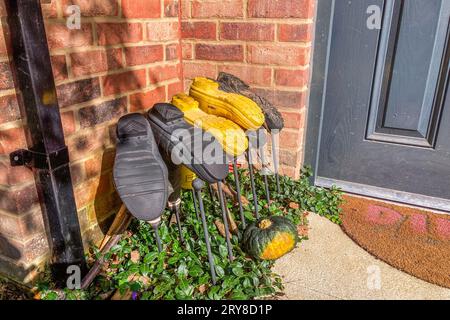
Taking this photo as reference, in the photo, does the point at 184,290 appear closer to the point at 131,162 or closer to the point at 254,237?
the point at 254,237

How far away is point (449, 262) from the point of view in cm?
180

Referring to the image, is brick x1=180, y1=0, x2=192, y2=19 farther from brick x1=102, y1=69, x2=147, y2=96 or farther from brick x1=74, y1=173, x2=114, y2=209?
brick x1=74, y1=173, x2=114, y2=209

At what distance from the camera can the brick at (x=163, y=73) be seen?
205 centimetres

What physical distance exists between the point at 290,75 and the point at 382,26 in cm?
56

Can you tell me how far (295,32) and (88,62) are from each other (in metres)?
1.07

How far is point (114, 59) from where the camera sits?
177 centimetres

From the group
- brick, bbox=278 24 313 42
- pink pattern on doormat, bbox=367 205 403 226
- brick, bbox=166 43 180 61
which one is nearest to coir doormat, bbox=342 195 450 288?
pink pattern on doormat, bbox=367 205 403 226

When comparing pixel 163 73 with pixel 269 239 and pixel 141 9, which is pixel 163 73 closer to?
pixel 141 9

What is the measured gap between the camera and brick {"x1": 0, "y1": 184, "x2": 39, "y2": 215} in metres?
1.46

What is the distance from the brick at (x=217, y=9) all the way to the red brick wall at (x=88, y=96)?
13 centimetres

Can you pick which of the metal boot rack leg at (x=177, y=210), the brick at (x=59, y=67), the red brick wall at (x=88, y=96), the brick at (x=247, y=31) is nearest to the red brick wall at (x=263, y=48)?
the brick at (x=247, y=31)

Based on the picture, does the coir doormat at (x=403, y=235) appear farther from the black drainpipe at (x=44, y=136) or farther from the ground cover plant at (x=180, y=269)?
the black drainpipe at (x=44, y=136)

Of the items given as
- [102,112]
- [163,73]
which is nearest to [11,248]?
[102,112]

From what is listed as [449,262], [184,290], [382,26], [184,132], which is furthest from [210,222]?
[382,26]
